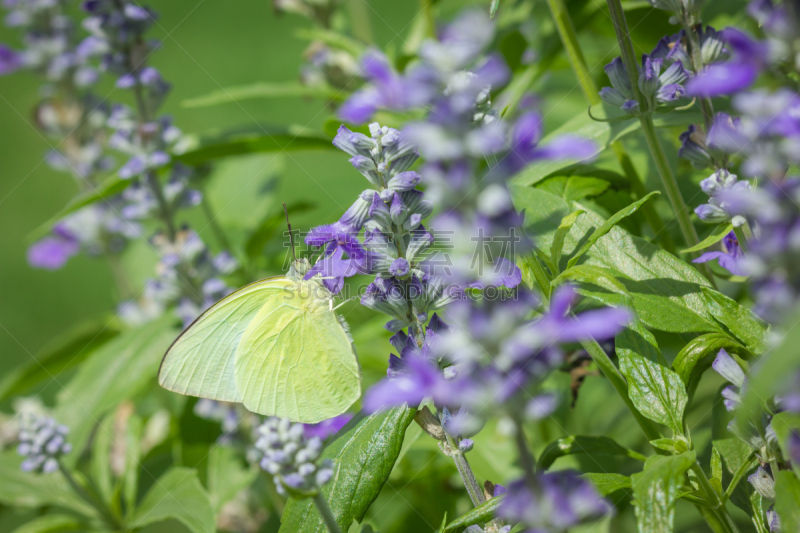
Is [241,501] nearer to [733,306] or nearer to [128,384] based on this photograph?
[128,384]

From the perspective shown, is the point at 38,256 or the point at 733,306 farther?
the point at 38,256

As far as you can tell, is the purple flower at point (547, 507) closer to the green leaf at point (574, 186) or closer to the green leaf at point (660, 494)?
the green leaf at point (660, 494)

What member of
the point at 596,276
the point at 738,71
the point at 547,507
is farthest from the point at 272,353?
the point at 738,71

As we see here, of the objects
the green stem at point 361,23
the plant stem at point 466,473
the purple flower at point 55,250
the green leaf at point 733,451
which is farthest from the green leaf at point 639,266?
the purple flower at point 55,250

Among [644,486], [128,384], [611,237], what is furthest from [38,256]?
[644,486]

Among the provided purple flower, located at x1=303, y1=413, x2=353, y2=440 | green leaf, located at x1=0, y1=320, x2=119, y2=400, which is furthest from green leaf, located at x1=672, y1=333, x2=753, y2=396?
green leaf, located at x1=0, y1=320, x2=119, y2=400

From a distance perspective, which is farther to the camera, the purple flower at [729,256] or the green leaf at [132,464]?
the green leaf at [132,464]
